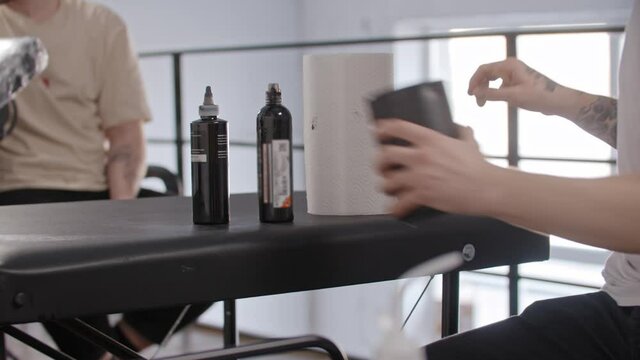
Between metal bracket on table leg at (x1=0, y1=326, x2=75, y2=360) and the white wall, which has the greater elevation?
the white wall

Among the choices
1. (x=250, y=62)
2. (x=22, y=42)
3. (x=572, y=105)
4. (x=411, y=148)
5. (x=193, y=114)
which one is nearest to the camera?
(x=411, y=148)

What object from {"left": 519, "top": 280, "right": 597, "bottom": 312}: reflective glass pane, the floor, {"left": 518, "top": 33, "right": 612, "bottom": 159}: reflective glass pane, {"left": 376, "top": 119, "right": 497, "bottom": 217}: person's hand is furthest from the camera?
{"left": 519, "top": 280, "right": 597, "bottom": 312}: reflective glass pane

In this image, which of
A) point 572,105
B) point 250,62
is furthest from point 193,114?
point 572,105

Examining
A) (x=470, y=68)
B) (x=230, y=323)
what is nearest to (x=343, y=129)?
(x=230, y=323)

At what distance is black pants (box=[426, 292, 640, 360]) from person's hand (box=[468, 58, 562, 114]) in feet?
1.00

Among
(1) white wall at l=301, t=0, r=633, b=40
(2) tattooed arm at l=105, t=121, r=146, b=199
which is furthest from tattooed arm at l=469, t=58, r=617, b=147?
(1) white wall at l=301, t=0, r=633, b=40

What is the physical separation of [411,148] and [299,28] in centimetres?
703

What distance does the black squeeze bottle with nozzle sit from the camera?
3.71 ft

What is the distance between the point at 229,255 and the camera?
1.03 metres

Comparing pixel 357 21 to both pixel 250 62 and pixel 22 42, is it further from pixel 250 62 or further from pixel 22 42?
pixel 22 42

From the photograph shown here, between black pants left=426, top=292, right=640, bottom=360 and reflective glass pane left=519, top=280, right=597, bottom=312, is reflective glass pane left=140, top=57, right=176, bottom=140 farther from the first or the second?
black pants left=426, top=292, right=640, bottom=360

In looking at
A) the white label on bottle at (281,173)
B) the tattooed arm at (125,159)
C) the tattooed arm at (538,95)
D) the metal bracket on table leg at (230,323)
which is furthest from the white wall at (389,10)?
the white label on bottle at (281,173)

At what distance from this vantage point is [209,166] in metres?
1.13

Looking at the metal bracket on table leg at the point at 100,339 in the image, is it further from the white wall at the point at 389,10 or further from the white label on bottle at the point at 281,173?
the white wall at the point at 389,10
